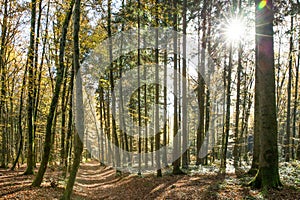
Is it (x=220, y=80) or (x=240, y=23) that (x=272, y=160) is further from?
(x=220, y=80)

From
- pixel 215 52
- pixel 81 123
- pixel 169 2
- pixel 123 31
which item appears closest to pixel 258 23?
pixel 81 123

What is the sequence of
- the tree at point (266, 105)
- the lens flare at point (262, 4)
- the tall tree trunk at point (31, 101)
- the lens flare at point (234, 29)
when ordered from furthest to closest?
the lens flare at point (234, 29) < the tall tree trunk at point (31, 101) < the lens flare at point (262, 4) < the tree at point (266, 105)

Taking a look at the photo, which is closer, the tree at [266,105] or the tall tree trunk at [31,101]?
the tree at [266,105]

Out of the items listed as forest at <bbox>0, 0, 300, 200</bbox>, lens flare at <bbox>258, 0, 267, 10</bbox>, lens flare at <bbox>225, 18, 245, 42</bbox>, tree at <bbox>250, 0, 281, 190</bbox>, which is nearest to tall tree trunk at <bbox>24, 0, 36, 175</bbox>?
forest at <bbox>0, 0, 300, 200</bbox>

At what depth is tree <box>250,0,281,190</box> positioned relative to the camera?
7.96 meters

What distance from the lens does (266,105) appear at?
8.20 metres

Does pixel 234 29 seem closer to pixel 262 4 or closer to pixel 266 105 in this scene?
pixel 262 4

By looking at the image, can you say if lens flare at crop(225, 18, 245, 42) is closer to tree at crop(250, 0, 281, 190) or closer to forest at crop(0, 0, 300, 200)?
forest at crop(0, 0, 300, 200)

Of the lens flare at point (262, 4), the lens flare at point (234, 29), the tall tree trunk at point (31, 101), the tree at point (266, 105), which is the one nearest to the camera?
the tree at point (266, 105)

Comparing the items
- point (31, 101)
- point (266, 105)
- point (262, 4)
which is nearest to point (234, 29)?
point (262, 4)

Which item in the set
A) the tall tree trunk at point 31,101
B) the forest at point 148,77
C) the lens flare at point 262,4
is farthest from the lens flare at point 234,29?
the tall tree trunk at point 31,101

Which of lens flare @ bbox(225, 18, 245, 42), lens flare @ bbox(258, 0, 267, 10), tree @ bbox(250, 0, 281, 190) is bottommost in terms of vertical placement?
tree @ bbox(250, 0, 281, 190)

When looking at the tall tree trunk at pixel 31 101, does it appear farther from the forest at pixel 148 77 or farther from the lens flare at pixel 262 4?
the lens flare at pixel 262 4

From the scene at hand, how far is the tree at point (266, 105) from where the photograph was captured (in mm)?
7965
